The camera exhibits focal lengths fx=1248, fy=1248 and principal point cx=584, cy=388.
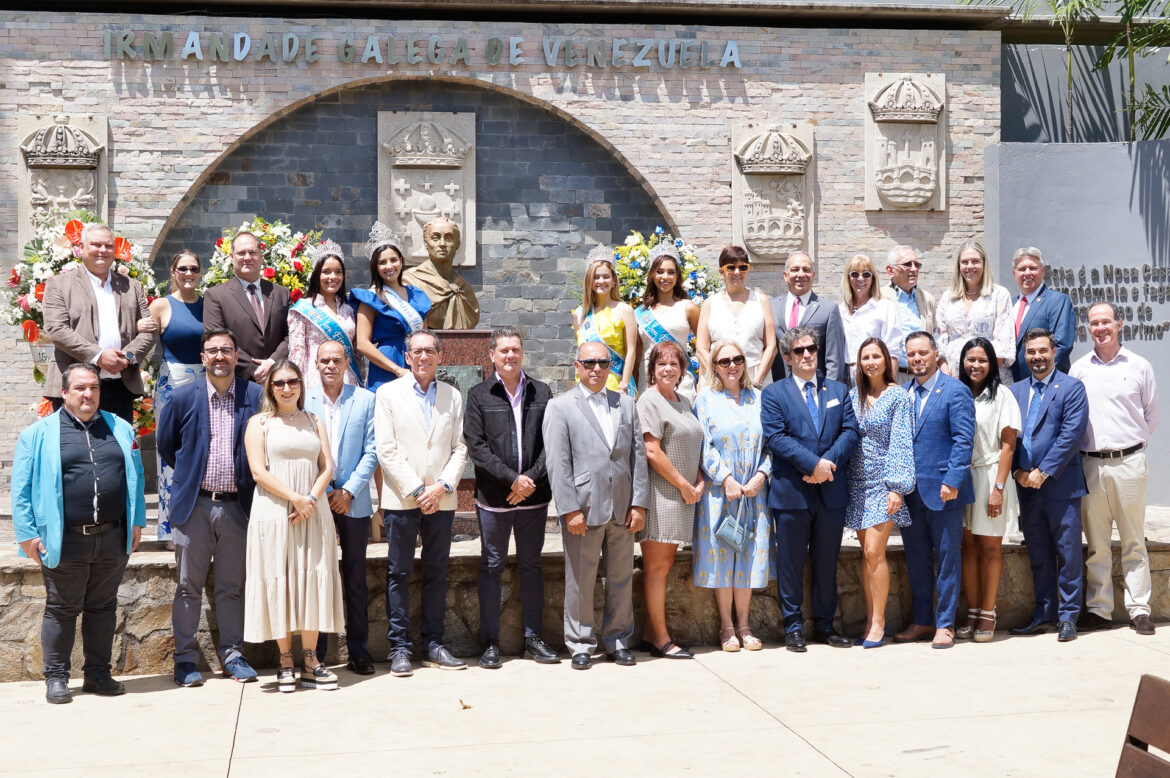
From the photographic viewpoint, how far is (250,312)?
677 cm

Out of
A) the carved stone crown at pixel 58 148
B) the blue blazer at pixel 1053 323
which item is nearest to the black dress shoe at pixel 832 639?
the blue blazer at pixel 1053 323

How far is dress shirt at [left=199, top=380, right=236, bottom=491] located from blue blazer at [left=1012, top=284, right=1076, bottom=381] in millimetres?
4550

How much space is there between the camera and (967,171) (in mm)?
12523

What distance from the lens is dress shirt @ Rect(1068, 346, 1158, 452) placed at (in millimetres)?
6941

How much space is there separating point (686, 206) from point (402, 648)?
7.09 m

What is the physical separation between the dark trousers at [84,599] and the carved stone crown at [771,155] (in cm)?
792

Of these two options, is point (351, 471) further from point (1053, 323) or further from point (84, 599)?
point (1053, 323)

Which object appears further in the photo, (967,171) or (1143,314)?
(967,171)

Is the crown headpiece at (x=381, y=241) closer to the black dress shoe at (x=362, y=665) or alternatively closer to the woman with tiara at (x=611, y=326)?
the woman with tiara at (x=611, y=326)

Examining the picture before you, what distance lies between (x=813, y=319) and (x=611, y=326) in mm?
1188

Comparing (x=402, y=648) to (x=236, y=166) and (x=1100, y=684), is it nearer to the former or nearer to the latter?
(x=1100, y=684)

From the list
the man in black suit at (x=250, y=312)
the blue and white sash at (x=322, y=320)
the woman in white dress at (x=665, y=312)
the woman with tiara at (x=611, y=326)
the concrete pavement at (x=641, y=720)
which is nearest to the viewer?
the concrete pavement at (x=641, y=720)

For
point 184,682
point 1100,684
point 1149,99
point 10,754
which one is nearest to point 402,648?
point 184,682

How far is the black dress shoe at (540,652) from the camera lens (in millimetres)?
6383
